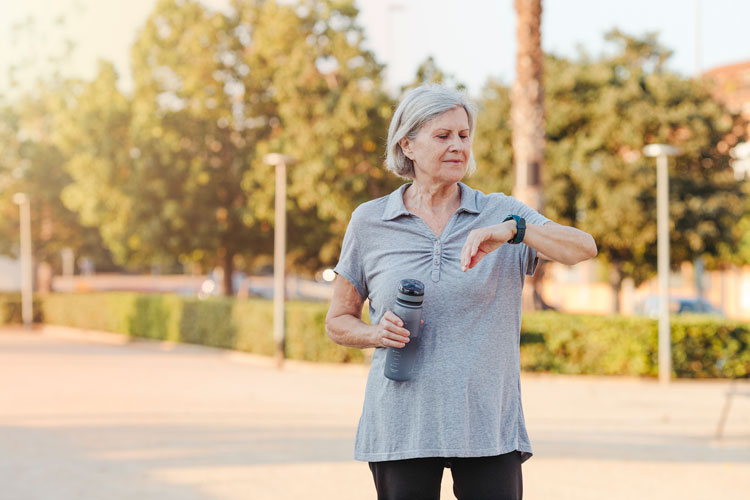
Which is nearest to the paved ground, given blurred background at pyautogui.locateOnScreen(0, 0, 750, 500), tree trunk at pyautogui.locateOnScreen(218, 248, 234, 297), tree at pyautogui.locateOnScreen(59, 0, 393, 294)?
blurred background at pyautogui.locateOnScreen(0, 0, 750, 500)

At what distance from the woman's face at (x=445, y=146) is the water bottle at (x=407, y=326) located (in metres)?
0.37

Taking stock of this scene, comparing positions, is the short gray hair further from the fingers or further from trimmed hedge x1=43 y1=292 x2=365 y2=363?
trimmed hedge x1=43 y1=292 x2=365 y2=363

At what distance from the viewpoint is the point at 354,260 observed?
3088 millimetres

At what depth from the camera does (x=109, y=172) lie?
100ft

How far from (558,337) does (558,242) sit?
50.1 feet

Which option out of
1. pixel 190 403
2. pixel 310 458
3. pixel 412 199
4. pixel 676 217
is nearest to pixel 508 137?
pixel 676 217

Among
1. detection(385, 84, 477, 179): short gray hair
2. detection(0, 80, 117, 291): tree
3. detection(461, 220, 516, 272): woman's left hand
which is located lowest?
detection(461, 220, 516, 272): woman's left hand

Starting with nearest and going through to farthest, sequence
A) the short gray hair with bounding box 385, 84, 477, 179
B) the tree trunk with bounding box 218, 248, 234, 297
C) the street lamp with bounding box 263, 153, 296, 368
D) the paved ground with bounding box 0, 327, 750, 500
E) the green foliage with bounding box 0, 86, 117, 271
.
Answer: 1. the short gray hair with bounding box 385, 84, 477, 179
2. the paved ground with bounding box 0, 327, 750, 500
3. the street lamp with bounding box 263, 153, 296, 368
4. the tree trunk with bounding box 218, 248, 234, 297
5. the green foliage with bounding box 0, 86, 117, 271

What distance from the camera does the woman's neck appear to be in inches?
120

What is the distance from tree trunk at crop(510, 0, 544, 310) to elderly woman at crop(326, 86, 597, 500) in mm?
14673

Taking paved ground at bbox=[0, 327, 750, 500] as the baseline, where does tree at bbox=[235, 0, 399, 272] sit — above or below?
above

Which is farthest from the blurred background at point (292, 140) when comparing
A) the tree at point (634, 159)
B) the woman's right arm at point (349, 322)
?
the woman's right arm at point (349, 322)

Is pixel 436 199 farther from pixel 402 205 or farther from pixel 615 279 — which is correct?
pixel 615 279

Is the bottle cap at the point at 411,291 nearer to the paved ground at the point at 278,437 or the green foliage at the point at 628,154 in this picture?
the paved ground at the point at 278,437
